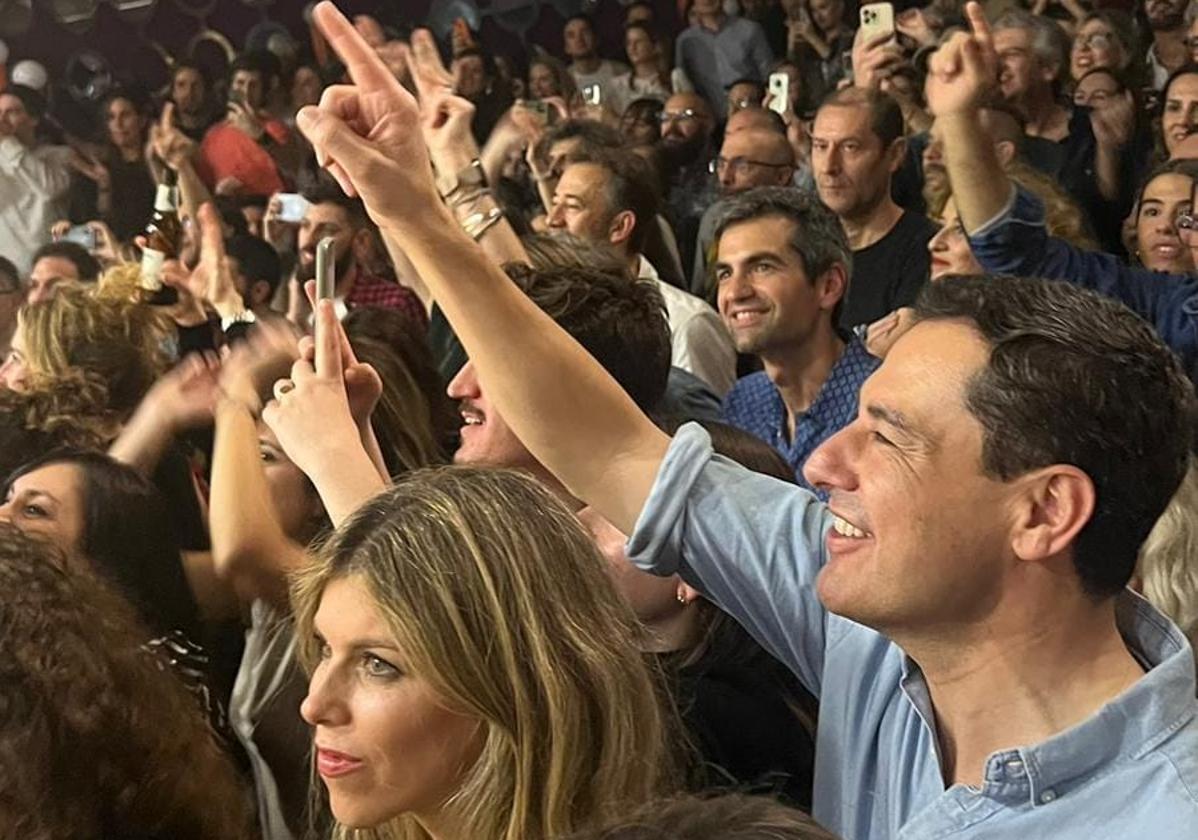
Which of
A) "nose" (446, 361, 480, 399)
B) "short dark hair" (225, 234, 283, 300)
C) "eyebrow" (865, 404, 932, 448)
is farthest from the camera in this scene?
"short dark hair" (225, 234, 283, 300)

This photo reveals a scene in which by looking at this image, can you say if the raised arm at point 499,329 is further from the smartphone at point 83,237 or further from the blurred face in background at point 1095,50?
the blurred face in background at point 1095,50

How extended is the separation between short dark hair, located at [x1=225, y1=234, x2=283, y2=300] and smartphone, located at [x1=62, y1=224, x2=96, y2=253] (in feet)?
1.06

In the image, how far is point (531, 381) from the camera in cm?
132

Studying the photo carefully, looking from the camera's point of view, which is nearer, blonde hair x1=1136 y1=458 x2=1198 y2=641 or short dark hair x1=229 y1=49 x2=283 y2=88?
blonde hair x1=1136 y1=458 x2=1198 y2=641

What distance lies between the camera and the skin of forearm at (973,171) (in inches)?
81.0

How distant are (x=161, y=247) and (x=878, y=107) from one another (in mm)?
1513

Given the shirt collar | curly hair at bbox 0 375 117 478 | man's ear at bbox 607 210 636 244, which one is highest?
the shirt collar

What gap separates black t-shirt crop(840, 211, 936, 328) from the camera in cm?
312

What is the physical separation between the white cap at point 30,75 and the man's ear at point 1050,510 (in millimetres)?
5015

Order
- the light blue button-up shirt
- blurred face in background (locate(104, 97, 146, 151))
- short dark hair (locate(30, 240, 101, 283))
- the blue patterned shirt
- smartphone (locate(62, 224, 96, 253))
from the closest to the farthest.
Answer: the light blue button-up shirt < the blue patterned shirt < short dark hair (locate(30, 240, 101, 283)) < smartphone (locate(62, 224, 96, 253)) < blurred face in background (locate(104, 97, 146, 151))

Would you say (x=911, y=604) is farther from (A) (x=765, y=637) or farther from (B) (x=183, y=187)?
(B) (x=183, y=187)

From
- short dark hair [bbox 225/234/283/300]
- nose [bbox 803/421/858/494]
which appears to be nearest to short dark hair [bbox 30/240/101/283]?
short dark hair [bbox 225/234/283/300]

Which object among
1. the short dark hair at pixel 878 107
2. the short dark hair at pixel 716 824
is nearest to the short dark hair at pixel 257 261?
the short dark hair at pixel 878 107

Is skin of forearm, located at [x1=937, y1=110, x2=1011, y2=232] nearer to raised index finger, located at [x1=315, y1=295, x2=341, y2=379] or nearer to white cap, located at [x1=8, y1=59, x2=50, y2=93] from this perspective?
raised index finger, located at [x1=315, y1=295, x2=341, y2=379]
